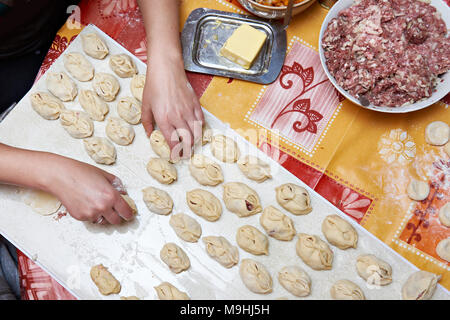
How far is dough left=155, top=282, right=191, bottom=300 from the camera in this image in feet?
A: 4.16

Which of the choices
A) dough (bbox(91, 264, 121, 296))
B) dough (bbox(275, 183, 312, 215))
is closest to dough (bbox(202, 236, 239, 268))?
dough (bbox(275, 183, 312, 215))

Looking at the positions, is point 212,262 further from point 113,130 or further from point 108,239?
point 113,130

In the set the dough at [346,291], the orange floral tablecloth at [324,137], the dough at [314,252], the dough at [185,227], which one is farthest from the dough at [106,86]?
the dough at [346,291]

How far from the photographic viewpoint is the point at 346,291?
4.08 feet

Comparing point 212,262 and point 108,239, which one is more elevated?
point 212,262

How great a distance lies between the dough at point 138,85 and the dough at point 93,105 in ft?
0.43

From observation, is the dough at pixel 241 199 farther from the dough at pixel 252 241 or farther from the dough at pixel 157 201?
the dough at pixel 157 201

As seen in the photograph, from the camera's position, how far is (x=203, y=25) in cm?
149

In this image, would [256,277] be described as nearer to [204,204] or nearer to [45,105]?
[204,204]

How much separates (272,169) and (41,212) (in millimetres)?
904

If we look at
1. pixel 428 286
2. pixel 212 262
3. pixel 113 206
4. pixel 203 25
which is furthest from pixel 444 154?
pixel 113 206

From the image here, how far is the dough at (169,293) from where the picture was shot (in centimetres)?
127

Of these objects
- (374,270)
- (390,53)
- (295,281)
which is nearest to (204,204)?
(295,281)

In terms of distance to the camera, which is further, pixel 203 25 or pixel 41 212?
pixel 203 25
